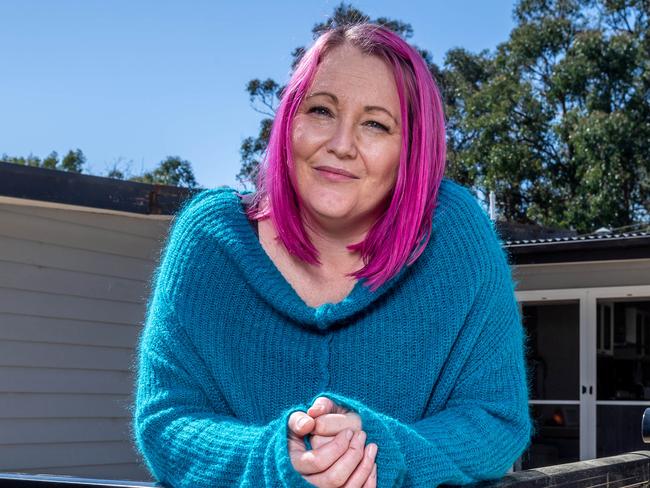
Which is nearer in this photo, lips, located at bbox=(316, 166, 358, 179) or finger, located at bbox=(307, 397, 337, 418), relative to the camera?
finger, located at bbox=(307, 397, 337, 418)

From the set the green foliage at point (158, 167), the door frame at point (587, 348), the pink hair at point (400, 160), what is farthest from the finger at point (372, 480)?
the green foliage at point (158, 167)

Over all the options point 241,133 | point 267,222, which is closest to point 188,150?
point 241,133

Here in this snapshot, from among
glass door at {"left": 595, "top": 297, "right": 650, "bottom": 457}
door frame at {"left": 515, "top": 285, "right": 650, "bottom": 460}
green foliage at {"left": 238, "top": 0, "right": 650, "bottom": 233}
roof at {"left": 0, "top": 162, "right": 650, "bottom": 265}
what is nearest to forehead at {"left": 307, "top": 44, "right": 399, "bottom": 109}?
roof at {"left": 0, "top": 162, "right": 650, "bottom": 265}

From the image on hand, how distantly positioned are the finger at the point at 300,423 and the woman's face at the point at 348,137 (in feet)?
1.40

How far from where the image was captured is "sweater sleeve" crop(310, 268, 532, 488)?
119 cm

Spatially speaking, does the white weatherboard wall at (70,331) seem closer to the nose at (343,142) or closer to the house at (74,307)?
the house at (74,307)

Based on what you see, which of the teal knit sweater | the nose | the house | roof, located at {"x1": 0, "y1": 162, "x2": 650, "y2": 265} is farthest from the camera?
the house

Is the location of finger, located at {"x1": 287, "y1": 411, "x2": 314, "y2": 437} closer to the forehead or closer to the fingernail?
the fingernail

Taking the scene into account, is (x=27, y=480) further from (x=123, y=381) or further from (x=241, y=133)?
(x=241, y=133)

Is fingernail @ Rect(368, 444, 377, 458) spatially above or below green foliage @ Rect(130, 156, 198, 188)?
below

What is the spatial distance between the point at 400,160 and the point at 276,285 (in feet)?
0.90

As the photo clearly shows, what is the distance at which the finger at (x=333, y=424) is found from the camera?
1.15 metres

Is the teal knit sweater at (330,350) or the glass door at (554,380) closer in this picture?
the teal knit sweater at (330,350)

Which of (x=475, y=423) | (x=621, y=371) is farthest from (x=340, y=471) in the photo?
(x=621, y=371)
